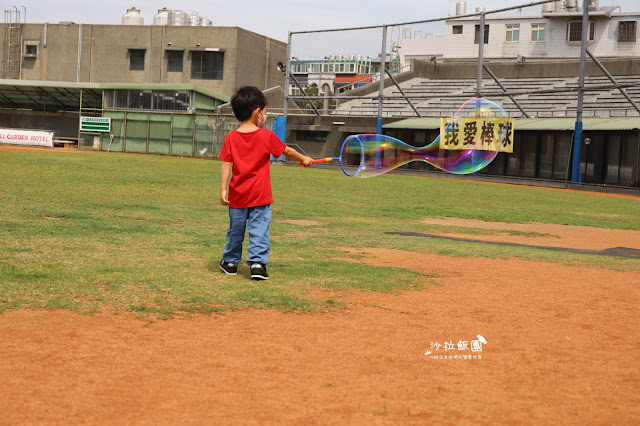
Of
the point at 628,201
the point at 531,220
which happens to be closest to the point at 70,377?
the point at 531,220

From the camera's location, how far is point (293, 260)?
898 cm

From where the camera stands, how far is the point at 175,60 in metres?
63.3

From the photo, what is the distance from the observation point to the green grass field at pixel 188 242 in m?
6.54

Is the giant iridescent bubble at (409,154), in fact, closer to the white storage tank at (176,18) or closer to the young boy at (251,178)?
the young boy at (251,178)

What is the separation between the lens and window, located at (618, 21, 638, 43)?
52531 millimetres

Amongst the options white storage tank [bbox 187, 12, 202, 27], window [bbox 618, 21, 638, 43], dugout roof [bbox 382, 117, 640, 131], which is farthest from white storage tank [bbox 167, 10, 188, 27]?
window [bbox 618, 21, 638, 43]

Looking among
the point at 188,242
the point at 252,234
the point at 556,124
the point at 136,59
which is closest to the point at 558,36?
the point at 556,124

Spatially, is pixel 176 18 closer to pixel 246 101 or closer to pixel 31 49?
pixel 31 49

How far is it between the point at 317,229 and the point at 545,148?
2658cm

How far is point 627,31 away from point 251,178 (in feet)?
168

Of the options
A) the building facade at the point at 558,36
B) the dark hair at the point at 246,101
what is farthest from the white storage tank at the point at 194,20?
the dark hair at the point at 246,101

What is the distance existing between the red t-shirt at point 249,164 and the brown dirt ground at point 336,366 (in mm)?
1399

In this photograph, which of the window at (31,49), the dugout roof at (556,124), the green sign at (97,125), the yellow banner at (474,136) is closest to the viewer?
the yellow banner at (474,136)

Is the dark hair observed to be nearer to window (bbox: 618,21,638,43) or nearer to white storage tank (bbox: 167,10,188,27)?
window (bbox: 618,21,638,43)
